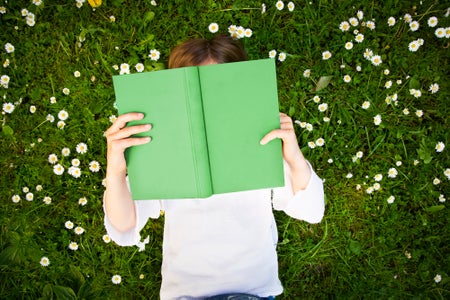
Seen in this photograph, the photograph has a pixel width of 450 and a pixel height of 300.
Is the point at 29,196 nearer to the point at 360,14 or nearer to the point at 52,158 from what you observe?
the point at 52,158

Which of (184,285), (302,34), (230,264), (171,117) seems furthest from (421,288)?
(171,117)

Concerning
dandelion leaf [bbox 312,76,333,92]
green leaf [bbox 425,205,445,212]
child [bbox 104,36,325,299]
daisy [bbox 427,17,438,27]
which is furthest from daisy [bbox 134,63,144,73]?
green leaf [bbox 425,205,445,212]

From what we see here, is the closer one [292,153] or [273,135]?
[273,135]

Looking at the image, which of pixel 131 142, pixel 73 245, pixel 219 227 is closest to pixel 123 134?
pixel 131 142

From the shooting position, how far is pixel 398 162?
2066mm

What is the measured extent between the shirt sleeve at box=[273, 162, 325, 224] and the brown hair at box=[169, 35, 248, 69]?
0.48m

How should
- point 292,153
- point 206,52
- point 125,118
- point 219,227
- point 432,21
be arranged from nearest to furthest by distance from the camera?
point 125,118
point 292,153
point 206,52
point 219,227
point 432,21

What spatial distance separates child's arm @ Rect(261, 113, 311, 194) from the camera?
1.23 metres

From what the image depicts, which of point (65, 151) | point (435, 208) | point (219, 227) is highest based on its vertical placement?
point (65, 151)

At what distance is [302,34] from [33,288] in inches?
80.4

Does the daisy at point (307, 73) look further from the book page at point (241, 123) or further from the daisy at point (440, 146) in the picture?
the book page at point (241, 123)

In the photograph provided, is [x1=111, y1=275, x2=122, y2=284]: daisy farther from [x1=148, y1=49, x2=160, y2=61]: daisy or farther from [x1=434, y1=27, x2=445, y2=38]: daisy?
[x1=434, y1=27, x2=445, y2=38]: daisy

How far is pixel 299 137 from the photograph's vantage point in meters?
2.09

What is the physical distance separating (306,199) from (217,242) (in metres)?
0.40
